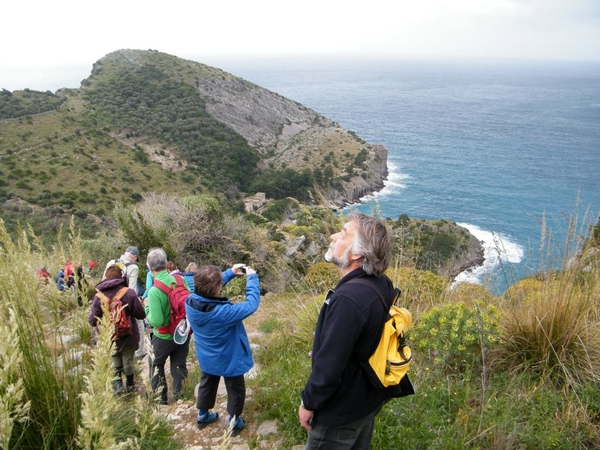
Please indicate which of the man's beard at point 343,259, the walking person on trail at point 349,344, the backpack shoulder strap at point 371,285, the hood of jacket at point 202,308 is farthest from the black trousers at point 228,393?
the backpack shoulder strap at point 371,285

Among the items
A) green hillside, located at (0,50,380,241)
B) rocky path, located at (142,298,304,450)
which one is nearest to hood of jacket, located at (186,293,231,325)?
rocky path, located at (142,298,304,450)

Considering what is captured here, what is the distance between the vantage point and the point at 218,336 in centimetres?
328

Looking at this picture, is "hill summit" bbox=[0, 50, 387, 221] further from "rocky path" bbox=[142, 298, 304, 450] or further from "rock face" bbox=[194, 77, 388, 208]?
"rocky path" bbox=[142, 298, 304, 450]

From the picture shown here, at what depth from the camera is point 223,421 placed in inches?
142

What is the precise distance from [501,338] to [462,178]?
7029 cm

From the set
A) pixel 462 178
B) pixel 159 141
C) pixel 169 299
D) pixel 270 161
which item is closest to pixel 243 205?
pixel 159 141

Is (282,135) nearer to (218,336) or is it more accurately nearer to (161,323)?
(161,323)

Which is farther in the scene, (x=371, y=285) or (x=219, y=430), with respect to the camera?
(x=219, y=430)

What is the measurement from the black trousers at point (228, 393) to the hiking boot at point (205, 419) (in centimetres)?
7

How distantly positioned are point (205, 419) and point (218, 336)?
0.84 metres

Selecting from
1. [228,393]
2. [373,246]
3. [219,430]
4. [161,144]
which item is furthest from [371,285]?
[161,144]

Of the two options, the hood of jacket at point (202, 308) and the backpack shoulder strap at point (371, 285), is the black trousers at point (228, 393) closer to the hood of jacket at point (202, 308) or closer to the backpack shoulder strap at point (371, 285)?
the hood of jacket at point (202, 308)

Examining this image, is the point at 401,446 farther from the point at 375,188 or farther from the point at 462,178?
the point at 462,178

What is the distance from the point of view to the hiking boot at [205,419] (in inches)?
137
